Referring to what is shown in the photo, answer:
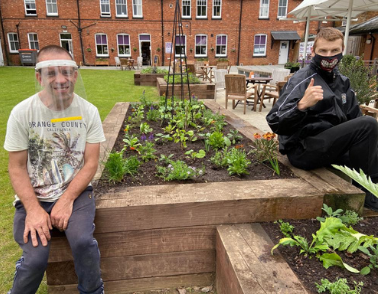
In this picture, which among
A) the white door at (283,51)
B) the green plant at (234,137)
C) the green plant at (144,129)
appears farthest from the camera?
the white door at (283,51)

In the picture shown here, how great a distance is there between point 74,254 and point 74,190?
1.19 feet

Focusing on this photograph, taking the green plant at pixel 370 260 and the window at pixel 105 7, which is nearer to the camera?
the green plant at pixel 370 260

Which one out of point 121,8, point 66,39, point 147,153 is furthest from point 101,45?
point 147,153

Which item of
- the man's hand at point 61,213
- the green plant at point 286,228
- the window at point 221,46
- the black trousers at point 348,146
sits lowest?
the green plant at point 286,228

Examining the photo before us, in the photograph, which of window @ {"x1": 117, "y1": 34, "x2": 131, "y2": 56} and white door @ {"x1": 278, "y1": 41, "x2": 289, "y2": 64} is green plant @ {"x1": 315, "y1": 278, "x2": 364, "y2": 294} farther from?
white door @ {"x1": 278, "y1": 41, "x2": 289, "y2": 64}

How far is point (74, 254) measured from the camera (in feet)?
5.41

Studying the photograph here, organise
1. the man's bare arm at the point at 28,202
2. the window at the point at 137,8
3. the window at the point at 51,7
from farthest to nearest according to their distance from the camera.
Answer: the window at the point at 137,8 → the window at the point at 51,7 → the man's bare arm at the point at 28,202

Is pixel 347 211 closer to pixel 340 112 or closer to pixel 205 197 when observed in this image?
pixel 340 112

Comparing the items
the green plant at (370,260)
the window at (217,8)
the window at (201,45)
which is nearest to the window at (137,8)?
the window at (201,45)

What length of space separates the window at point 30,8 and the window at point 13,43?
84.6 inches

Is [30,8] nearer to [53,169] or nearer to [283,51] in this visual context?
[283,51]

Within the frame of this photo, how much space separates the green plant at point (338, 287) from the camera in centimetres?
140

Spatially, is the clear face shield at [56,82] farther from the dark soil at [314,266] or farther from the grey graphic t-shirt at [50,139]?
the dark soil at [314,266]

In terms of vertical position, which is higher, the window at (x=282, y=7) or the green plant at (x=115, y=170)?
the window at (x=282, y=7)
